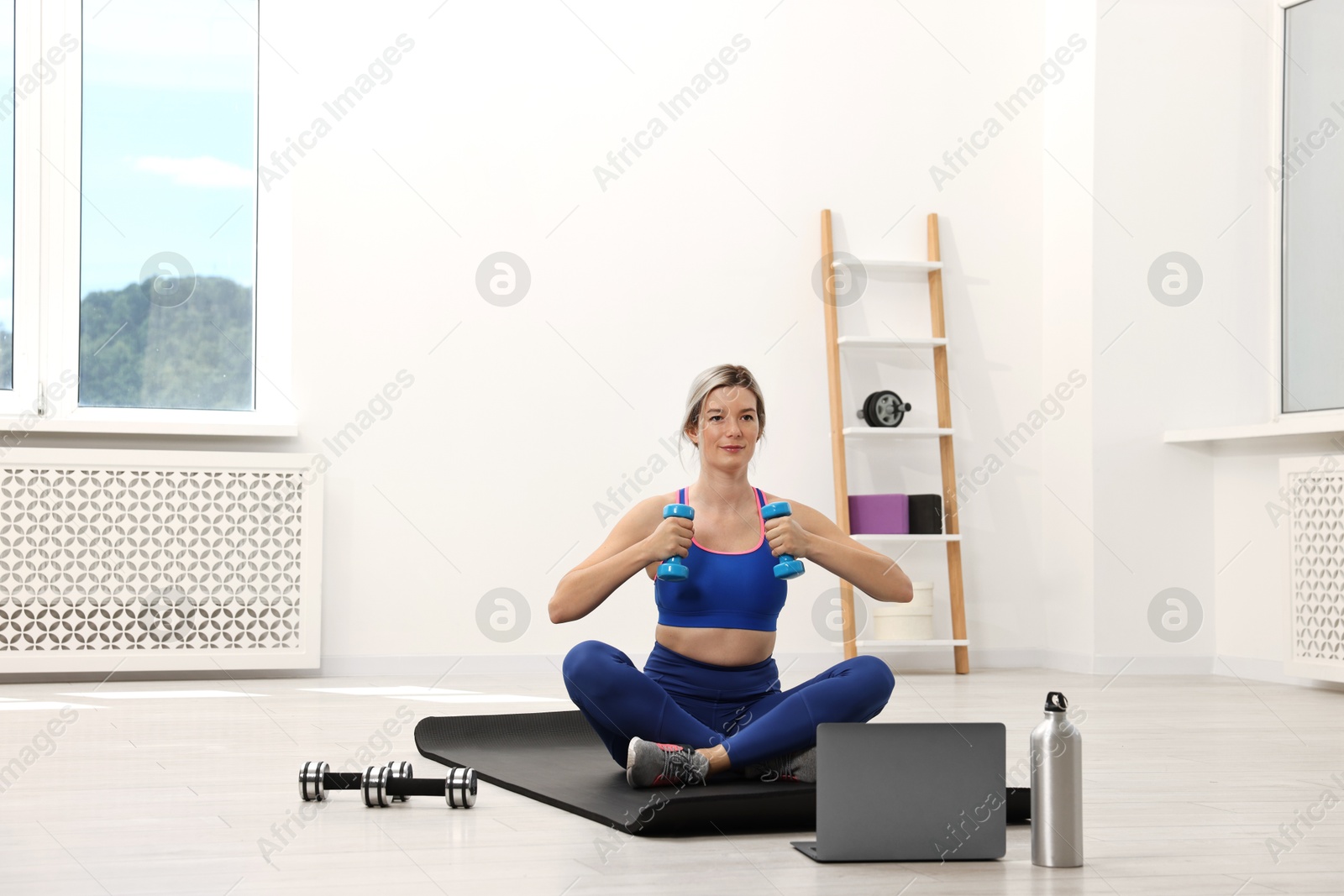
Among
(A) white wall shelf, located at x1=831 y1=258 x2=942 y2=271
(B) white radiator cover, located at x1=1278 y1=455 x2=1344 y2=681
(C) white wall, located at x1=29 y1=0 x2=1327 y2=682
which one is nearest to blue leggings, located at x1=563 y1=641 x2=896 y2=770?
(C) white wall, located at x1=29 y1=0 x2=1327 y2=682

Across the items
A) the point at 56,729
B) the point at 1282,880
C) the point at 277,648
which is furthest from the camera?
the point at 277,648

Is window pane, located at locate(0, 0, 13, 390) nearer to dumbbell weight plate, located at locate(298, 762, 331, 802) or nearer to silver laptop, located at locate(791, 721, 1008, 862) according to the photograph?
dumbbell weight plate, located at locate(298, 762, 331, 802)

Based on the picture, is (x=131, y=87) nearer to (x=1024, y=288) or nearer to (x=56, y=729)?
(x=56, y=729)

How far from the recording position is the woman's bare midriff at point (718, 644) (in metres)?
2.31

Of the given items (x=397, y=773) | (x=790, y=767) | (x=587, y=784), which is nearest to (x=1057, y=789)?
(x=790, y=767)

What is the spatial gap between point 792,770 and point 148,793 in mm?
1134

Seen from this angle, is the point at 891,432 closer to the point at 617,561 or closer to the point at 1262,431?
the point at 1262,431

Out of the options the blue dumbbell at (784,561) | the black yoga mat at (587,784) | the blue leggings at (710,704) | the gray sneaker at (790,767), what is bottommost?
the black yoga mat at (587,784)

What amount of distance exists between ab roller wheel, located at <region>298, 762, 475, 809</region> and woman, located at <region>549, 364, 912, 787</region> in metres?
0.24

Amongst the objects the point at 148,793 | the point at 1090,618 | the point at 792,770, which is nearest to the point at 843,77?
the point at 1090,618

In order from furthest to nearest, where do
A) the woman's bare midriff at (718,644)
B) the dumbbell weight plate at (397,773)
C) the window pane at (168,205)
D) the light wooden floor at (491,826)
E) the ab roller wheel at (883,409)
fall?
the ab roller wheel at (883,409), the window pane at (168,205), the woman's bare midriff at (718,644), the dumbbell weight plate at (397,773), the light wooden floor at (491,826)

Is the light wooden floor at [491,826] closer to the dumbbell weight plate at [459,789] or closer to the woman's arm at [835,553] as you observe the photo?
the dumbbell weight plate at [459,789]

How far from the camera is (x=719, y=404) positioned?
2.34 metres

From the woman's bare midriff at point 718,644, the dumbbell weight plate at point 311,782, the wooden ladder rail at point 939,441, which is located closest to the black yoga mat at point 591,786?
the woman's bare midriff at point 718,644
